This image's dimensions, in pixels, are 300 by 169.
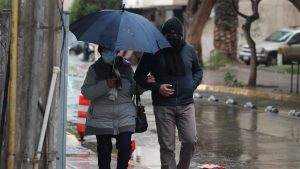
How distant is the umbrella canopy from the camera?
6.73 metres

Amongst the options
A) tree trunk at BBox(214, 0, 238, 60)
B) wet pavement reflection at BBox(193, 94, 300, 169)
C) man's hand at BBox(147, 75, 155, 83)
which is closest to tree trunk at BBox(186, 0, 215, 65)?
Result: tree trunk at BBox(214, 0, 238, 60)

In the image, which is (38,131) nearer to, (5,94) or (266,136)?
(5,94)

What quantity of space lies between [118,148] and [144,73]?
3.08 ft

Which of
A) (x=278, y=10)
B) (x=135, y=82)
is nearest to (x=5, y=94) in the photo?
(x=135, y=82)

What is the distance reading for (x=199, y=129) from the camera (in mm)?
14453

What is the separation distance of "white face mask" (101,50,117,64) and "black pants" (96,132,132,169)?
72cm

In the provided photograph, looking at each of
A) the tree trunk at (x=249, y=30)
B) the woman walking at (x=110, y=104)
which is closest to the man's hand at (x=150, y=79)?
the woman walking at (x=110, y=104)

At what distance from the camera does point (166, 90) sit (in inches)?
293

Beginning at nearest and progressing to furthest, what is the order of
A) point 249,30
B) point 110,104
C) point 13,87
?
point 13,87 < point 110,104 < point 249,30

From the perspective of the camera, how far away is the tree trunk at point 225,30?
33156mm

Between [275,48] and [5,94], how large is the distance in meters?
29.9

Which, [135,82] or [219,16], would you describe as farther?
[219,16]

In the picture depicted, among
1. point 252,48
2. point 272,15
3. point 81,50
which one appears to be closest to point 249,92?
point 252,48

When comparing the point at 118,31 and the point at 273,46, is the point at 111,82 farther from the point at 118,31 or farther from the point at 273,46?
the point at 273,46
